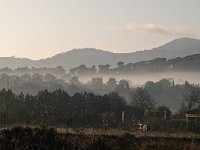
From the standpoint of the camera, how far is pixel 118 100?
9288cm

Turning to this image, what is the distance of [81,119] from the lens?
6775 cm

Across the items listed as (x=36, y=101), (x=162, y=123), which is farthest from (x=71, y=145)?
(x=36, y=101)

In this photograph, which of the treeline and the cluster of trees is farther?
the cluster of trees

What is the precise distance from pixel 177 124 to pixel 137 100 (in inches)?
1521

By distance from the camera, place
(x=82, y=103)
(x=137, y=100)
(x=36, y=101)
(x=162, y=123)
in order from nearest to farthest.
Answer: (x=162, y=123), (x=36, y=101), (x=82, y=103), (x=137, y=100)

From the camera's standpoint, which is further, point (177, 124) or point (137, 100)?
point (137, 100)

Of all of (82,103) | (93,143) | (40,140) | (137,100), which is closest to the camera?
(40,140)

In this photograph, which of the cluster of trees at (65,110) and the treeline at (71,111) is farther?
the cluster of trees at (65,110)

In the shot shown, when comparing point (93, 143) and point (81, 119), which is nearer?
A: point (93, 143)

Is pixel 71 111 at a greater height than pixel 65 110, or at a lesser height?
lesser

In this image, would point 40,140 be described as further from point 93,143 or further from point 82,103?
point 82,103

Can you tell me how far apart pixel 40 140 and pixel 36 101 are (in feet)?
204

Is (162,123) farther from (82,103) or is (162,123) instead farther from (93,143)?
(93,143)

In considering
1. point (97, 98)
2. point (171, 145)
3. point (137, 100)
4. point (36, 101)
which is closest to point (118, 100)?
point (97, 98)
